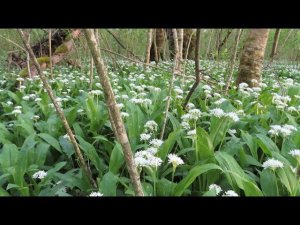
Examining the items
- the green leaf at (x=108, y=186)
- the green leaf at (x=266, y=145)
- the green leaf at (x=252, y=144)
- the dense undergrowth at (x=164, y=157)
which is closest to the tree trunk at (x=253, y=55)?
→ the dense undergrowth at (x=164, y=157)

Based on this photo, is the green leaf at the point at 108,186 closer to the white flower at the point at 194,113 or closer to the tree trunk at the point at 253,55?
the white flower at the point at 194,113

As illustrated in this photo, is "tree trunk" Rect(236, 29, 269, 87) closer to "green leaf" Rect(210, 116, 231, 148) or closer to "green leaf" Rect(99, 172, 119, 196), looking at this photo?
"green leaf" Rect(210, 116, 231, 148)

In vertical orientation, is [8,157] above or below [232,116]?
below

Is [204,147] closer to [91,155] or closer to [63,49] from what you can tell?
[91,155]

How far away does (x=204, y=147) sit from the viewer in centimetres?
211

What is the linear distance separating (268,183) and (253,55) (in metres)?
3.33

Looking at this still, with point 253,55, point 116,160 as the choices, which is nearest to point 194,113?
point 116,160

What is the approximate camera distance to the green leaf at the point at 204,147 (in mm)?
2109

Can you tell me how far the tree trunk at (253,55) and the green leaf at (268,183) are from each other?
322 cm
